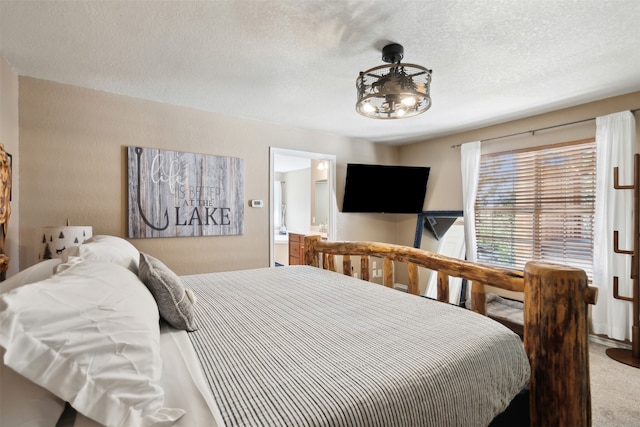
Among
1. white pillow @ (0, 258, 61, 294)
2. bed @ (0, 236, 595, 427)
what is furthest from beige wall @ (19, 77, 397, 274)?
white pillow @ (0, 258, 61, 294)

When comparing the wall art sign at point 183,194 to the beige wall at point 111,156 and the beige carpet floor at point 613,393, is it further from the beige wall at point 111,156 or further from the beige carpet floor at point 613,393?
the beige carpet floor at point 613,393

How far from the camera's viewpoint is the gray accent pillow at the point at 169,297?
118cm

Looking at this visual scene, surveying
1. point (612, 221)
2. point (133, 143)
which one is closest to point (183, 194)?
point (133, 143)

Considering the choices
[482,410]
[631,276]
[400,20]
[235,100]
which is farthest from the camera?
[235,100]

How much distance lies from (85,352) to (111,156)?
281 cm

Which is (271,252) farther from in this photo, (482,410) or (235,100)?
(482,410)

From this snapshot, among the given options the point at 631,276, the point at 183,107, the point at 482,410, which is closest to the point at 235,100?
the point at 183,107

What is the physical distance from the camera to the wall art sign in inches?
116

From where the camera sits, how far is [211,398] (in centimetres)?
74

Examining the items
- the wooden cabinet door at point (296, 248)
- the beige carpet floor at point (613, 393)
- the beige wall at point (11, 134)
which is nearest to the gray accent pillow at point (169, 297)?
the beige wall at point (11, 134)

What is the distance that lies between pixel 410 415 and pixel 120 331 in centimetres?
81

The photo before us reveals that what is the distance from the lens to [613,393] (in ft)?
6.98

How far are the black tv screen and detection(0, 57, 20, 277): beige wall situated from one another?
3.47m

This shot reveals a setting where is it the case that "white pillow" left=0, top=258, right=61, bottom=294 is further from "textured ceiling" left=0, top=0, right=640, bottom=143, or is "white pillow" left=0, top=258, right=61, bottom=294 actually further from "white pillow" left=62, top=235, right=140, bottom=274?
"textured ceiling" left=0, top=0, right=640, bottom=143
